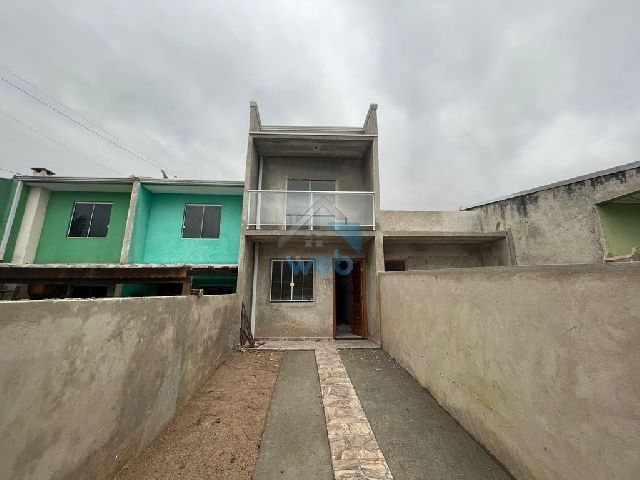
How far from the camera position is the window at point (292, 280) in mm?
7895

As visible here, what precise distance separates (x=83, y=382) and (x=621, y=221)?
740 centimetres

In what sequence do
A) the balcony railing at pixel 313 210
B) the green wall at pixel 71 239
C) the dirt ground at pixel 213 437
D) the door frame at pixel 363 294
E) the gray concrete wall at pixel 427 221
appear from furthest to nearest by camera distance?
the gray concrete wall at pixel 427 221 < the green wall at pixel 71 239 < the door frame at pixel 363 294 < the balcony railing at pixel 313 210 < the dirt ground at pixel 213 437

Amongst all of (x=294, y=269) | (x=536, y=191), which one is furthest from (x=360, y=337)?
(x=536, y=191)

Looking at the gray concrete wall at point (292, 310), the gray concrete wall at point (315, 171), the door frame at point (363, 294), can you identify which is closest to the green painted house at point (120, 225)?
the gray concrete wall at point (315, 171)

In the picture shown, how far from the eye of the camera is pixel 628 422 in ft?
4.85

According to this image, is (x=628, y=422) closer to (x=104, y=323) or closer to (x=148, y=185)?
(x=104, y=323)

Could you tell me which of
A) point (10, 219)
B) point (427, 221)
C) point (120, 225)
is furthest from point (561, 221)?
point (10, 219)

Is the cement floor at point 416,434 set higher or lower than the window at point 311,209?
lower

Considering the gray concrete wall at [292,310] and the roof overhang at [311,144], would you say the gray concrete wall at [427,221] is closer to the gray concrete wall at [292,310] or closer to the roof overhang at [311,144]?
the roof overhang at [311,144]

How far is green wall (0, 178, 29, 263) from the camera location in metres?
8.27

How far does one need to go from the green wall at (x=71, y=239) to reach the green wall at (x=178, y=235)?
967 millimetres

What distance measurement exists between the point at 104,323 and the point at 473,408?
3980 millimetres

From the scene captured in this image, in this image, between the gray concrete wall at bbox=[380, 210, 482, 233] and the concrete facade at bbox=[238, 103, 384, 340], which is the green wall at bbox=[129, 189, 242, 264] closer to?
the concrete facade at bbox=[238, 103, 384, 340]

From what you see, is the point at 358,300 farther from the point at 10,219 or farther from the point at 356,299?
the point at 10,219
